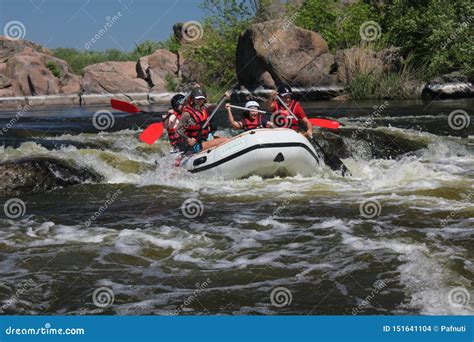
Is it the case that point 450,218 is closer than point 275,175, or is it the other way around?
point 450,218

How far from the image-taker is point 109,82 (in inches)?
1451

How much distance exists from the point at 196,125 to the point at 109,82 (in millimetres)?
27578

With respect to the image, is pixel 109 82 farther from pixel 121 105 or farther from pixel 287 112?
pixel 287 112

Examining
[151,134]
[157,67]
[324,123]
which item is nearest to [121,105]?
[151,134]

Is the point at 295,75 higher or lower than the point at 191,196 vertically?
higher

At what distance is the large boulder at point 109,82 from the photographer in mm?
36147

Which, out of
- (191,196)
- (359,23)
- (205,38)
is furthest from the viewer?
(205,38)

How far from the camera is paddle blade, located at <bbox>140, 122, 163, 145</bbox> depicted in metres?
10.5

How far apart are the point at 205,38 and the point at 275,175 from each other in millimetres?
23361

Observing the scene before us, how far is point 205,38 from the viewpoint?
32.3m

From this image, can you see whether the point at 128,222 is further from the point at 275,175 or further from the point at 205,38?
the point at 205,38

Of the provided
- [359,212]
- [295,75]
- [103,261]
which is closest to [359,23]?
[295,75]

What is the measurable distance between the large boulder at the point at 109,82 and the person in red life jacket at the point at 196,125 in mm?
26256

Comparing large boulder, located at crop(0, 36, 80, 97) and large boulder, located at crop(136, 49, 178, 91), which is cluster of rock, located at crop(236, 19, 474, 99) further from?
large boulder, located at crop(0, 36, 80, 97)
